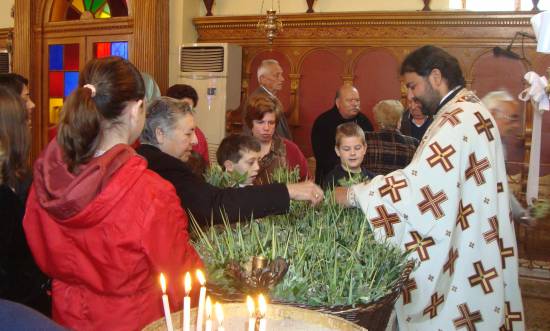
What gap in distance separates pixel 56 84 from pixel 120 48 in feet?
4.47

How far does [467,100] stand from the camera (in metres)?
2.62

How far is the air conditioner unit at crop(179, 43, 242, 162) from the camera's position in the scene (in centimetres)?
682

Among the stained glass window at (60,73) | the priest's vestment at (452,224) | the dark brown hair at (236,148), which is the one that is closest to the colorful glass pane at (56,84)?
the stained glass window at (60,73)

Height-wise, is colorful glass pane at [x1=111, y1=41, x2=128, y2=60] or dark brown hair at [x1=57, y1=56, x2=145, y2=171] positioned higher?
colorful glass pane at [x1=111, y1=41, x2=128, y2=60]

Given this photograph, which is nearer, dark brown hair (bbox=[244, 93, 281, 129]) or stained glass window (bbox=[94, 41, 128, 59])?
dark brown hair (bbox=[244, 93, 281, 129])

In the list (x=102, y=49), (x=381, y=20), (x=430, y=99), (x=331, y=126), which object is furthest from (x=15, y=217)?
(x=102, y=49)

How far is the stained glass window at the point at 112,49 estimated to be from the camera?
7.50m

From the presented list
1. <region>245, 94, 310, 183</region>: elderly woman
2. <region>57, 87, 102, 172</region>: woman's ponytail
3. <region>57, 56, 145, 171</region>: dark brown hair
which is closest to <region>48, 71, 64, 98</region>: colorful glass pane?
<region>245, 94, 310, 183</region>: elderly woman

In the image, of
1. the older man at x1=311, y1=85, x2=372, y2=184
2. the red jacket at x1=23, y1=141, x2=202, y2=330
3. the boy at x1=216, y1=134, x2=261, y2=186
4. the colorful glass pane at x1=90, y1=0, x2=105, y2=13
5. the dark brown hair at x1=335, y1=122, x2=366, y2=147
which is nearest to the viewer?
the red jacket at x1=23, y1=141, x2=202, y2=330

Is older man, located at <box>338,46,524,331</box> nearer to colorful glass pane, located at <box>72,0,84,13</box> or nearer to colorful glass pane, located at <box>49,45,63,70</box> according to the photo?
colorful glass pane, located at <box>72,0,84,13</box>

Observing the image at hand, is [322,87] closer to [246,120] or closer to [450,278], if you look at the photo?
[246,120]

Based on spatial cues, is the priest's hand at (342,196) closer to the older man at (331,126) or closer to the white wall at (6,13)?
the older man at (331,126)

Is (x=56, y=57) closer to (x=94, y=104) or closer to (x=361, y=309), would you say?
(x=94, y=104)

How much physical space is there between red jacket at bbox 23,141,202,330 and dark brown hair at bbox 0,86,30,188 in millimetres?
319
